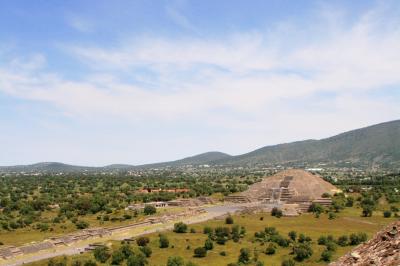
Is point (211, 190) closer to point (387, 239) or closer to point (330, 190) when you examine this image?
point (330, 190)

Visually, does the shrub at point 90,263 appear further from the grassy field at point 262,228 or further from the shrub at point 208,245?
the shrub at point 208,245

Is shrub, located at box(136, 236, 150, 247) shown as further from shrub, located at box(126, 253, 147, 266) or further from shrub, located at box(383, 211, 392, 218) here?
shrub, located at box(383, 211, 392, 218)

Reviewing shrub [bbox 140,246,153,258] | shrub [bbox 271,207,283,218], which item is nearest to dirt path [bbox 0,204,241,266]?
shrub [bbox 140,246,153,258]

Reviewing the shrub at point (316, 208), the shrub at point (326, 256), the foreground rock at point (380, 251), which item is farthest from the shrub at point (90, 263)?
the shrub at point (316, 208)

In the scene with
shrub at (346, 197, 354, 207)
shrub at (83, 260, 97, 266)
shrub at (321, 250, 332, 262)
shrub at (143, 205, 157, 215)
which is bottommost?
shrub at (321, 250, 332, 262)

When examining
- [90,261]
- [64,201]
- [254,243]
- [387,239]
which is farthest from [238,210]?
[387,239]

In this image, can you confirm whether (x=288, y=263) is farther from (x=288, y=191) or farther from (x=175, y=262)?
(x=288, y=191)
